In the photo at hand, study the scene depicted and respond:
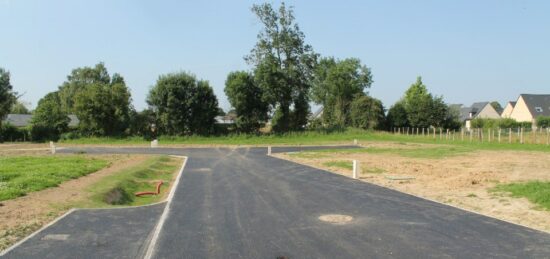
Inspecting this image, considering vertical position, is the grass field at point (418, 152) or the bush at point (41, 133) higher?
the bush at point (41, 133)

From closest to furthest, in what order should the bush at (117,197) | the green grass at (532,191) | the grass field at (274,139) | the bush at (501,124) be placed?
the green grass at (532,191) → the bush at (117,197) → the grass field at (274,139) → the bush at (501,124)

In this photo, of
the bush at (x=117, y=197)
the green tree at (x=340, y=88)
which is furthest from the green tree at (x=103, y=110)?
the bush at (x=117, y=197)

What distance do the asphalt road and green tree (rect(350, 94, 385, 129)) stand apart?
50.1 metres

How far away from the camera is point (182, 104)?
5728cm

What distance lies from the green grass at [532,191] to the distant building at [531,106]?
222 ft

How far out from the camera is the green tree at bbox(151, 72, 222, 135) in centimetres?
5669

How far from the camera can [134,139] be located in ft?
181

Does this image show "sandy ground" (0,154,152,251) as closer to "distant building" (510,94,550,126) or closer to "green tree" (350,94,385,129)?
"green tree" (350,94,385,129)

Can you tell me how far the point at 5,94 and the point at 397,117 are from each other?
52631 millimetres

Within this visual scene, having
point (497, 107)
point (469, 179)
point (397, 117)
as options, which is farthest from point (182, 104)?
point (497, 107)

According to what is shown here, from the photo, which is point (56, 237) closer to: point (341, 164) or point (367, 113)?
point (341, 164)

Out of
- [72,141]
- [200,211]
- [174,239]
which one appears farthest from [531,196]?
[72,141]

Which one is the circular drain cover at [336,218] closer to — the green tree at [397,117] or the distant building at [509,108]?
the green tree at [397,117]

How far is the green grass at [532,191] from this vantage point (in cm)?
1264
